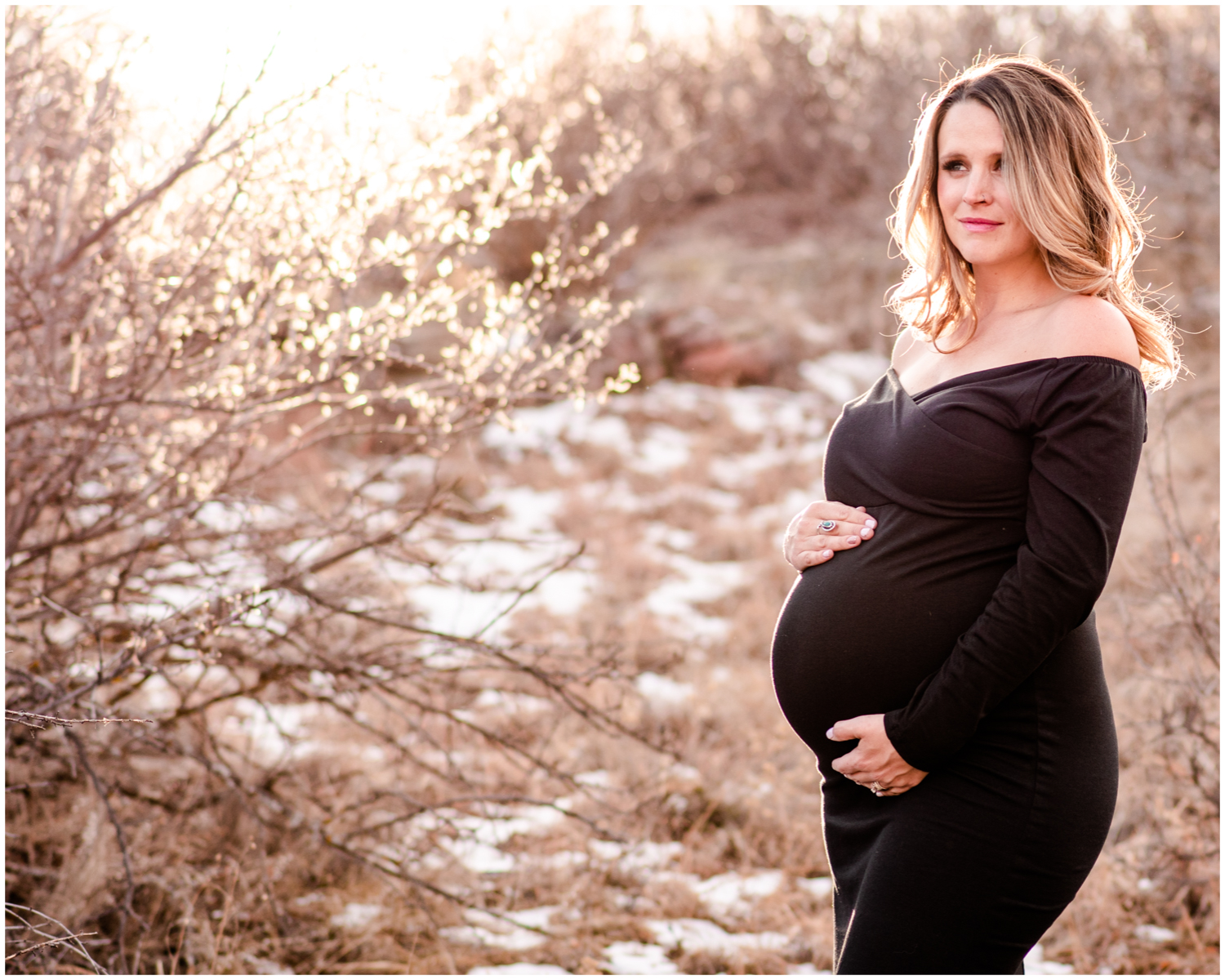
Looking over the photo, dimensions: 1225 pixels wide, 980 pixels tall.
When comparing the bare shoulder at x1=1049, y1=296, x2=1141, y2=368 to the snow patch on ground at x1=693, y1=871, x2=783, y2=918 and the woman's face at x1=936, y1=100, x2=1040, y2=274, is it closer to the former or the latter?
the woman's face at x1=936, y1=100, x2=1040, y2=274

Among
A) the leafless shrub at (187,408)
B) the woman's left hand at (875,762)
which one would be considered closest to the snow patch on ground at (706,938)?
the leafless shrub at (187,408)

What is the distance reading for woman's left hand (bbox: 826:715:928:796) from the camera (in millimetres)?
1572

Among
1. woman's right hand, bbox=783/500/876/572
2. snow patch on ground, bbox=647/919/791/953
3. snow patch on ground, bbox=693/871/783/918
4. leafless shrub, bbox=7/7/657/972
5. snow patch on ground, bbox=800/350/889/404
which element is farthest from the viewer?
snow patch on ground, bbox=800/350/889/404

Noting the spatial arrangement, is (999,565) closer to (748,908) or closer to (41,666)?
(748,908)

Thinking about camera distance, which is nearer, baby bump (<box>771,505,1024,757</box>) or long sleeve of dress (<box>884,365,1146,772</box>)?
long sleeve of dress (<box>884,365,1146,772</box>)

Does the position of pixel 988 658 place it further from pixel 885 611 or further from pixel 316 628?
pixel 316 628

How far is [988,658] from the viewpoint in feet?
4.82

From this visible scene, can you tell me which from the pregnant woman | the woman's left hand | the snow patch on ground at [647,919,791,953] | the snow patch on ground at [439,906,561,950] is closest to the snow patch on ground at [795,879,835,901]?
the snow patch on ground at [647,919,791,953]

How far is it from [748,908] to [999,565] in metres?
1.95

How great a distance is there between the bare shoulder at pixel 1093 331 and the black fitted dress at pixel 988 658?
32mm

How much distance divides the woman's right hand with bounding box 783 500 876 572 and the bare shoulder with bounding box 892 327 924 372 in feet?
0.99

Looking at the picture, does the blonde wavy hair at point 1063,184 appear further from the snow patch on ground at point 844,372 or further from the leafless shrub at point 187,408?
the snow patch on ground at point 844,372

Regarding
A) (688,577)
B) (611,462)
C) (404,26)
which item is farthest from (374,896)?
(611,462)

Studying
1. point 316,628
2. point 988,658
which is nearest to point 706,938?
point 316,628
